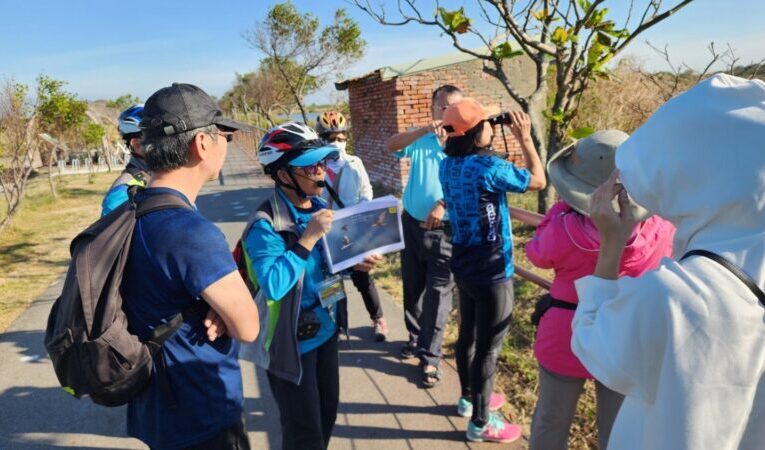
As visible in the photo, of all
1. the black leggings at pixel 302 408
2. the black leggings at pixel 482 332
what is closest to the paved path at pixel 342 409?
the black leggings at pixel 302 408

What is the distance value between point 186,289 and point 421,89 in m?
9.37

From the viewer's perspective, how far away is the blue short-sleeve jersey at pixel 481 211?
2.52 meters

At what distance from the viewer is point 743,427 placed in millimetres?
979

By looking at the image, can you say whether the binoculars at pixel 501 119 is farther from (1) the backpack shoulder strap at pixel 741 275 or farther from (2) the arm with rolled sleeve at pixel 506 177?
(1) the backpack shoulder strap at pixel 741 275

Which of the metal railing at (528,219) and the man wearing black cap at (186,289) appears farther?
the metal railing at (528,219)

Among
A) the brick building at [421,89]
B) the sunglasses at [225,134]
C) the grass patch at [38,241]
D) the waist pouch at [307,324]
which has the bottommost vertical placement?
the grass patch at [38,241]

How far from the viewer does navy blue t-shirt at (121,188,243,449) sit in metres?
1.53

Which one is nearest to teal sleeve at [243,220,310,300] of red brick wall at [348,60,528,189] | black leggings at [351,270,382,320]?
black leggings at [351,270,382,320]

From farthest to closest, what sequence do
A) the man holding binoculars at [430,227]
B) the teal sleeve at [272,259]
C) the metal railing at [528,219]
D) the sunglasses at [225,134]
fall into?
the man holding binoculars at [430,227] < the metal railing at [528,219] < the teal sleeve at [272,259] < the sunglasses at [225,134]

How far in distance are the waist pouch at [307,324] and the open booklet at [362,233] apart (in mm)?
217

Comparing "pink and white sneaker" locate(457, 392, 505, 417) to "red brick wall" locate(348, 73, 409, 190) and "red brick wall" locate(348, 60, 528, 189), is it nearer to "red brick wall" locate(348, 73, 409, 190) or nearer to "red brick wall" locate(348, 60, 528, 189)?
"red brick wall" locate(348, 60, 528, 189)

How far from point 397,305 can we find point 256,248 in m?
3.25

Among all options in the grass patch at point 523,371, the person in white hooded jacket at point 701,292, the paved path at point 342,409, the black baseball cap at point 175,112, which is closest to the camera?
the person in white hooded jacket at point 701,292

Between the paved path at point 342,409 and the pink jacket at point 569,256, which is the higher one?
the pink jacket at point 569,256
